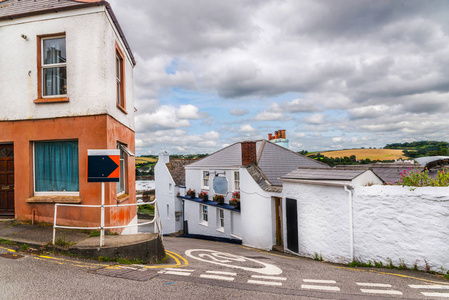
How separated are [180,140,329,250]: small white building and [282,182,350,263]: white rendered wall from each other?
326cm

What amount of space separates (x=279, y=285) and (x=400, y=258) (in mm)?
4124

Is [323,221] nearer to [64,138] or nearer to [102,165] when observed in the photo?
[102,165]

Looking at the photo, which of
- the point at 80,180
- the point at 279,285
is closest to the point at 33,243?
the point at 80,180

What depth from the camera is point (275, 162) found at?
18484mm

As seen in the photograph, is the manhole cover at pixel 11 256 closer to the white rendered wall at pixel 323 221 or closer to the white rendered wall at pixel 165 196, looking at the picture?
the white rendered wall at pixel 323 221

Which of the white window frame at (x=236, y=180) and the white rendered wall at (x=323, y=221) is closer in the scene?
the white rendered wall at (x=323, y=221)

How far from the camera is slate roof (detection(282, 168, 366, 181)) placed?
8.68m

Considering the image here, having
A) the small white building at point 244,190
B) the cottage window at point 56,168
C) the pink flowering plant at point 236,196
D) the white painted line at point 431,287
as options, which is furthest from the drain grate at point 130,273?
the pink flowering plant at point 236,196

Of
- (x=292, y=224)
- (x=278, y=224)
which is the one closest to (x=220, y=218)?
(x=278, y=224)

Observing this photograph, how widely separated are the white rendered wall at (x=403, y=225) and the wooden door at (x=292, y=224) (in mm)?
A: 2770

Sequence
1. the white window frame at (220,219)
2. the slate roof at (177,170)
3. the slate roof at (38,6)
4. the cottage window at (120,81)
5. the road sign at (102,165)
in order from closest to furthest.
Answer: the road sign at (102,165)
the slate roof at (38,6)
the cottage window at (120,81)
the white window frame at (220,219)
the slate roof at (177,170)

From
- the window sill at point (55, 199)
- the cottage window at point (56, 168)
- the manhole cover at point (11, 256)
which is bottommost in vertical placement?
the manhole cover at point (11, 256)

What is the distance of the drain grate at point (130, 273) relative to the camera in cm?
515

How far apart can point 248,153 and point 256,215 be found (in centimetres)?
407
